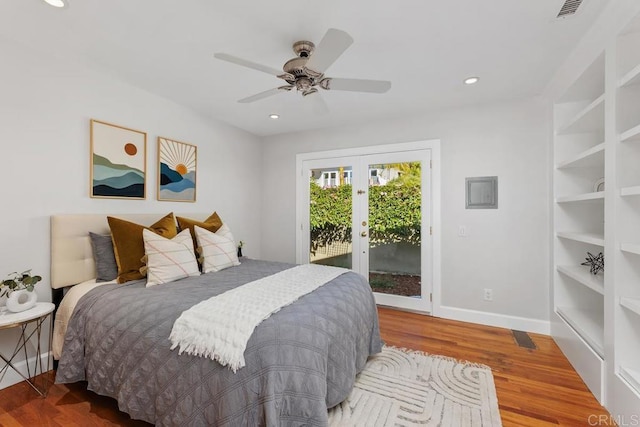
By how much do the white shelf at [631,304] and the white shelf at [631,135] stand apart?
90cm

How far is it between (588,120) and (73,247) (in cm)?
425

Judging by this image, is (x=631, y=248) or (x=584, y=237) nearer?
(x=631, y=248)

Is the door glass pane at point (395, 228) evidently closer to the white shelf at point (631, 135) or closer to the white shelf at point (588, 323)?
the white shelf at point (588, 323)

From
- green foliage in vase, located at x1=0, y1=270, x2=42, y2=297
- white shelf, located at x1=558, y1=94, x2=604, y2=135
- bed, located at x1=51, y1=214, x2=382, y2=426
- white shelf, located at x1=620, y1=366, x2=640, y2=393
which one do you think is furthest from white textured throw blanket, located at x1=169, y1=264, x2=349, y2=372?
white shelf, located at x1=558, y1=94, x2=604, y2=135

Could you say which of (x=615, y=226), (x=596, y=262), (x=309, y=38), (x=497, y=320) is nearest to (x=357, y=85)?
(x=309, y=38)

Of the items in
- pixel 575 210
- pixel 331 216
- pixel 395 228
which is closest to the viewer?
pixel 575 210

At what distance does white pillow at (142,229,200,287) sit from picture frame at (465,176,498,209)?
2905 millimetres

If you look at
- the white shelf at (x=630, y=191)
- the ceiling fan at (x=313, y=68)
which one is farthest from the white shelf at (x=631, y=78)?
the ceiling fan at (x=313, y=68)

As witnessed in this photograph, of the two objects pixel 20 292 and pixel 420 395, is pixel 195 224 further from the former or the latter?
pixel 420 395

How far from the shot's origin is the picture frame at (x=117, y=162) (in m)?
2.43

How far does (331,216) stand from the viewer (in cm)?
396

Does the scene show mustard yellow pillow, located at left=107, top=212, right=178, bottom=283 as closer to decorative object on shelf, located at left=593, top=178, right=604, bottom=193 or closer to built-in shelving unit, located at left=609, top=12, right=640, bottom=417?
built-in shelving unit, located at left=609, top=12, right=640, bottom=417

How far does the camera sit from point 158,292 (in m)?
1.87

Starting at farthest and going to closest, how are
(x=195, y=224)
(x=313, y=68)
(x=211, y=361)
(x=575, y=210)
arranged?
(x=195, y=224), (x=575, y=210), (x=313, y=68), (x=211, y=361)
